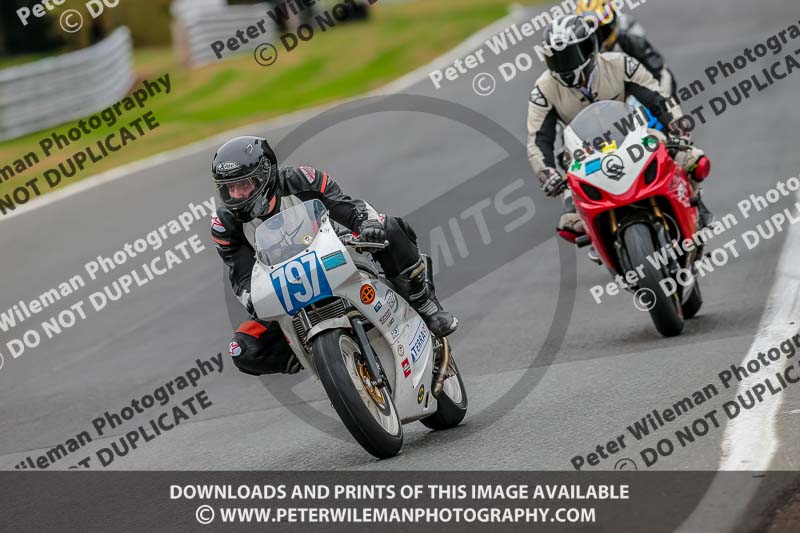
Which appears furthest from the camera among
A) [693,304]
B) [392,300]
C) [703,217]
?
[703,217]

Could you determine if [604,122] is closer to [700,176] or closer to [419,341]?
[700,176]

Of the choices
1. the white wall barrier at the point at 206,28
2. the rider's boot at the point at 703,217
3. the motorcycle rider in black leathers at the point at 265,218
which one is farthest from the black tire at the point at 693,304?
the white wall barrier at the point at 206,28

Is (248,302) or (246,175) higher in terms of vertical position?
(246,175)

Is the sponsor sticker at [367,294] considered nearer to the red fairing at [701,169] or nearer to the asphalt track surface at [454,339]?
the asphalt track surface at [454,339]

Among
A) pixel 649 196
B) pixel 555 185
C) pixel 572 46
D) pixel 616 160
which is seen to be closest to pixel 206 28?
pixel 572 46

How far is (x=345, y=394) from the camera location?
5.73 meters

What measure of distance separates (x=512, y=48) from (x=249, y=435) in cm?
1983

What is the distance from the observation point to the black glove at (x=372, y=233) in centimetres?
625

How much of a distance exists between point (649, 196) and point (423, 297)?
1.94m

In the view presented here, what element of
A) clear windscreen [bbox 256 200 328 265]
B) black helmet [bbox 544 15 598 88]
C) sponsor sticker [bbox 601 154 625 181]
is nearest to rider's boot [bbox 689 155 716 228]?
sponsor sticker [bbox 601 154 625 181]

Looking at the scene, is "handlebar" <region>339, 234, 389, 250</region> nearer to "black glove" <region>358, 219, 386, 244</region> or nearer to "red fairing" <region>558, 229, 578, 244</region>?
"black glove" <region>358, 219, 386, 244</region>

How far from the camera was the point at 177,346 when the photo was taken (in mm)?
10492
